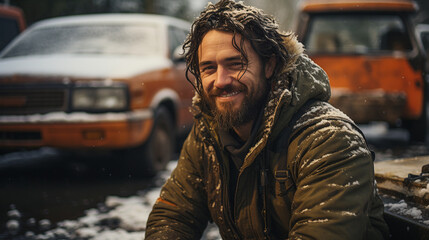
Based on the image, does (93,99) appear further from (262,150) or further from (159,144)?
(262,150)

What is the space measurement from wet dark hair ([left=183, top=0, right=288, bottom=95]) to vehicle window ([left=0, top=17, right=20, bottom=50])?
7.56 metres

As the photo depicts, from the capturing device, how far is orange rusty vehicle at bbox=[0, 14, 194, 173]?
522cm

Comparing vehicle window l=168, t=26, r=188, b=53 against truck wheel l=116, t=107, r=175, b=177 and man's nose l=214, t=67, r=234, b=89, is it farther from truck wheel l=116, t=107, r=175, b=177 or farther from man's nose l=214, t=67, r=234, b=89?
man's nose l=214, t=67, r=234, b=89

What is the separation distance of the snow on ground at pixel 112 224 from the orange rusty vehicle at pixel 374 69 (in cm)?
375

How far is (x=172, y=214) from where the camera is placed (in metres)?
2.45

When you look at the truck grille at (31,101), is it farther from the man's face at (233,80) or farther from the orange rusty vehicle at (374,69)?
the orange rusty vehicle at (374,69)

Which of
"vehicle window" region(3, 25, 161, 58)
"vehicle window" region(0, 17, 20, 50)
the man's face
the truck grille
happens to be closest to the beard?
the man's face

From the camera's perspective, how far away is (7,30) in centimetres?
912

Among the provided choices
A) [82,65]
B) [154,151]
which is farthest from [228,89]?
[154,151]

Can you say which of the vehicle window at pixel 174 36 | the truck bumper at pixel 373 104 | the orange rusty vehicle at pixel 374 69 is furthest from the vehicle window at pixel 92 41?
the truck bumper at pixel 373 104

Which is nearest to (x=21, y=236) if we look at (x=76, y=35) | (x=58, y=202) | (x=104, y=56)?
(x=58, y=202)

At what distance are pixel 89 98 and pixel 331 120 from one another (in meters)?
3.69

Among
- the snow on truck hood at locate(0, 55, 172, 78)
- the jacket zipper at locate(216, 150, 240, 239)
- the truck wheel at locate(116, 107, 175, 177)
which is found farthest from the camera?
the truck wheel at locate(116, 107, 175, 177)

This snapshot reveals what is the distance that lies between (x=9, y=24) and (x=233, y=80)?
7.90 metres
